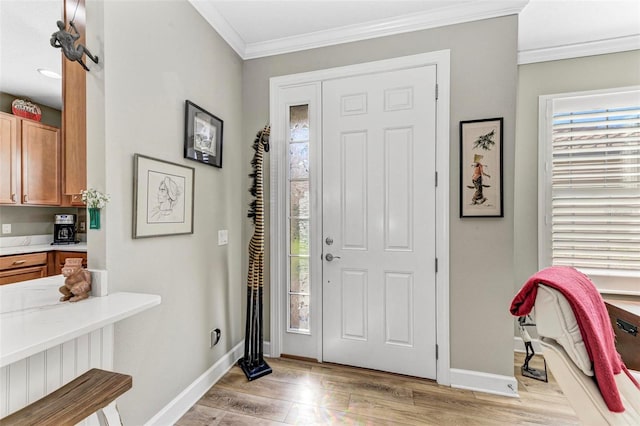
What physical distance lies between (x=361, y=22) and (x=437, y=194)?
4.75ft

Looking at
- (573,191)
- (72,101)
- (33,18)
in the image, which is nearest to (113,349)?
(72,101)

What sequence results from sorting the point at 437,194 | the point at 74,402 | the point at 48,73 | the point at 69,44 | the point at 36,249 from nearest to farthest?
the point at 74,402, the point at 69,44, the point at 437,194, the point at 48,73, the point at 36,249

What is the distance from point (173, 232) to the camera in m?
1.77

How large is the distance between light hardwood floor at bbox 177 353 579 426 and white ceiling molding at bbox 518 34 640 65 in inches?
105

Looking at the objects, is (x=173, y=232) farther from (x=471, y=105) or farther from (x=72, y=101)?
(x=471, y=105)

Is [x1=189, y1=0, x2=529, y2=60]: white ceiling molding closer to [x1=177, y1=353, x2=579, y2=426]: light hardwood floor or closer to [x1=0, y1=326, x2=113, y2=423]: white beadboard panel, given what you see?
[x1=0, y1=326, x2=113, y2=423]: white beadboard panel

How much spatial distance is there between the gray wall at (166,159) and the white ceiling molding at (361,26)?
0.10 metres

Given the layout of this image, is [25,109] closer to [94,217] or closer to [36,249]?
[36,249]

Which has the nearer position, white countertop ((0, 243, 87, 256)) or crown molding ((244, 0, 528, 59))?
crown molding ((244, 0, 528, 59))

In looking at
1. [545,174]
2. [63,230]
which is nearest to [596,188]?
[545,174]

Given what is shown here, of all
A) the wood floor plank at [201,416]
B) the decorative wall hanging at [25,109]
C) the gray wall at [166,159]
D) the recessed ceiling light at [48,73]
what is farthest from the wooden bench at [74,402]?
the decorative wall hanging at [25,109]

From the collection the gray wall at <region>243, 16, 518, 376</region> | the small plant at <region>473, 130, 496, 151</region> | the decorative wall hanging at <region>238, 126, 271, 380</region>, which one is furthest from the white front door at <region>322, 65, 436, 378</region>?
the decorative wall hanging at <region>238, 126, 271, 380</region>

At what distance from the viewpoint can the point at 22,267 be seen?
2.98 m

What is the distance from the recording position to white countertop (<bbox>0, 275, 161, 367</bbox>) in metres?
0.83
